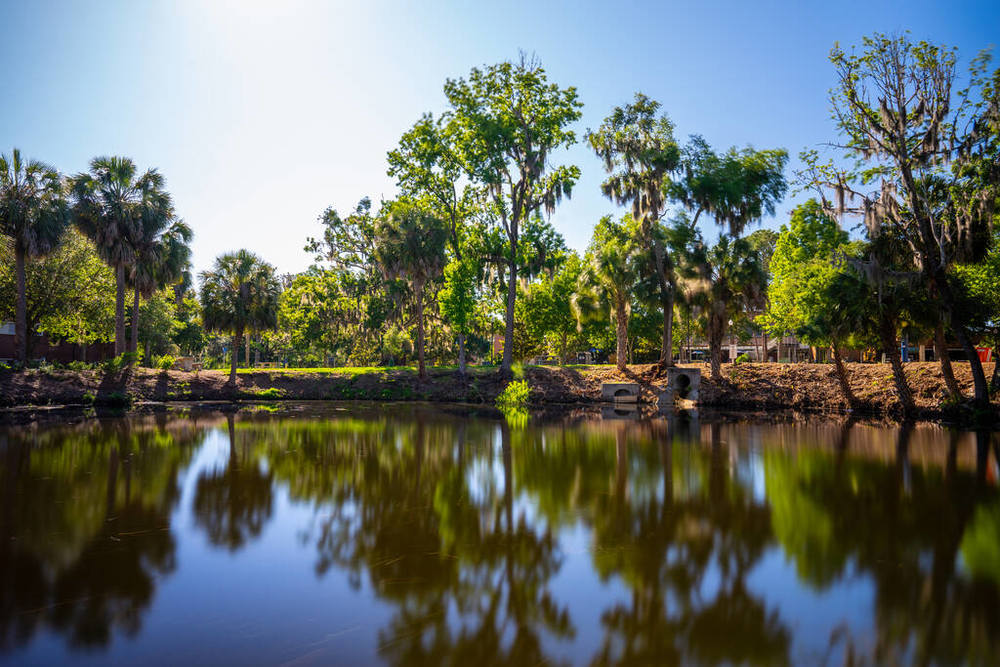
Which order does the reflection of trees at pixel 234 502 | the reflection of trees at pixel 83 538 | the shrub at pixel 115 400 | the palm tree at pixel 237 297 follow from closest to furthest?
the reflection of trees at pixel 83 538
the reflection of trees at pixel 234 502
the shrub at pixel 115 400
the palm tree at pixel 237 297

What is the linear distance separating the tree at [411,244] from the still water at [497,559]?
24378mm

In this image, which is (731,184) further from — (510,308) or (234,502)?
(234,502)

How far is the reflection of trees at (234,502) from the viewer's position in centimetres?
754

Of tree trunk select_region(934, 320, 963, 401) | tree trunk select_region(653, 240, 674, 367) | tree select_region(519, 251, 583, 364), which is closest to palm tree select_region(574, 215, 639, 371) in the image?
tree trunk select_region(653, 240, 674, 367)

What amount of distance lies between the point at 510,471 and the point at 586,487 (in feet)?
6.67

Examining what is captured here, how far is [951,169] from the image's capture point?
867 inches

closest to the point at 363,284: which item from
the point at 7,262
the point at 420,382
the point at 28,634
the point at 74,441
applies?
the point at 420,382

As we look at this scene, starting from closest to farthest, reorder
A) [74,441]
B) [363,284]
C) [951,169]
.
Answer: [74,441] < [951,169] < [363,284]

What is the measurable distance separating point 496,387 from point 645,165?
630 inches

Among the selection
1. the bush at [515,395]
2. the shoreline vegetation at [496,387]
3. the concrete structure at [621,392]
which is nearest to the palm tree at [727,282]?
the shoreline vegetation at [496,387]

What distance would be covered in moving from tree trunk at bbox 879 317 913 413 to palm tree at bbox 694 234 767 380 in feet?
23.6

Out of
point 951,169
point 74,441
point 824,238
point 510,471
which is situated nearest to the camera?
point 510,471

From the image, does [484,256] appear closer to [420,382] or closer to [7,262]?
[420,382]

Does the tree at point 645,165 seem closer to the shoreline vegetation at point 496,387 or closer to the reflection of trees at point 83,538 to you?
the shoreline vegetation at point 496,387
